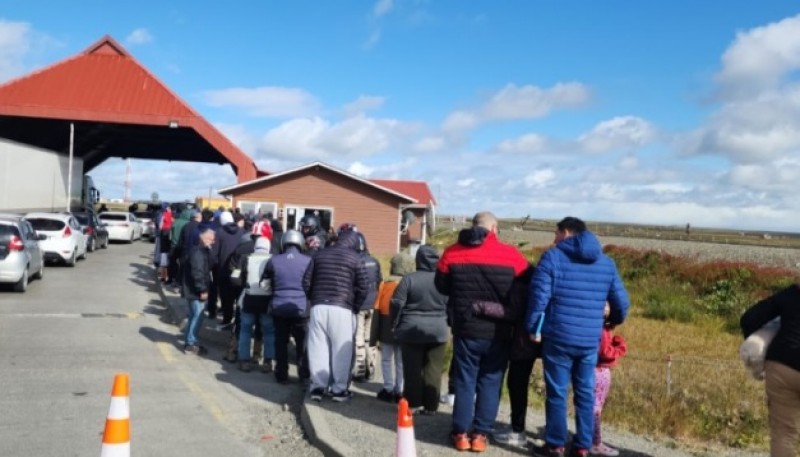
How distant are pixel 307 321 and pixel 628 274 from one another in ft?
63.6

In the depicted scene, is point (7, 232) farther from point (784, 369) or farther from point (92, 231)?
point (784, 369)

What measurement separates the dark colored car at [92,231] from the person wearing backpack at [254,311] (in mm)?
18154

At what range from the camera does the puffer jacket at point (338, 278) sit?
A: 24.9ft

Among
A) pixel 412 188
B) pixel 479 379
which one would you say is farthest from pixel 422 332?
pixel 412 188

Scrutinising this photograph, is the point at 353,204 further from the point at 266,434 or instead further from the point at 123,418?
the point at 123,418

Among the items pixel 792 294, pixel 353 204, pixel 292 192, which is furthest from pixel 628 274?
pixel 792 294

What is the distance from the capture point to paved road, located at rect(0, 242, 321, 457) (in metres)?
6.42

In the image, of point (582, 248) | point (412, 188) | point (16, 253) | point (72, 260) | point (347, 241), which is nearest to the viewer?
point (582, 248)

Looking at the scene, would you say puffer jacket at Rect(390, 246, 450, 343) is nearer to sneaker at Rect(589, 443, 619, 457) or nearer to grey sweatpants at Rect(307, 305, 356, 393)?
grey sweatpants at Rect(307, 305, 356, 393)

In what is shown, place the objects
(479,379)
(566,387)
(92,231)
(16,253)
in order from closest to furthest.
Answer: (566,387), (479,379), (16,253), (92,231)

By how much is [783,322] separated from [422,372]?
3360mm

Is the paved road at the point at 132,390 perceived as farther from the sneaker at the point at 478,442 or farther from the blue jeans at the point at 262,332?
the sneaker at the point at 478,442

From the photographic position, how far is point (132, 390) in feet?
26.8

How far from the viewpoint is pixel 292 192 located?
34375 millimetres
